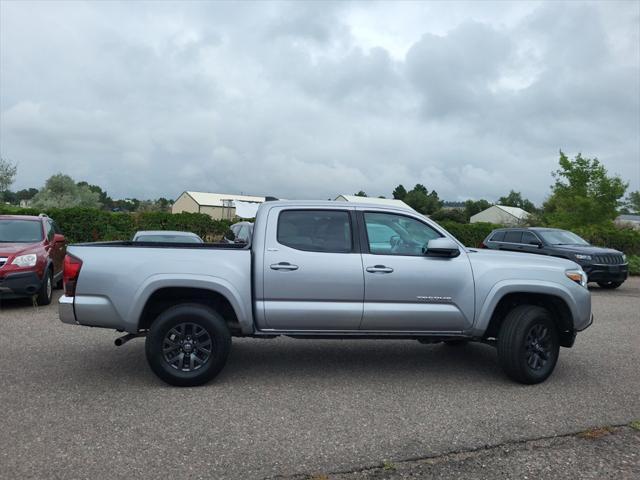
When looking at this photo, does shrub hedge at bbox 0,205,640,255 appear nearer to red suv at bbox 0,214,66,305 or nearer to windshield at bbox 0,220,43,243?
red suv at bbox 0,214,66,305

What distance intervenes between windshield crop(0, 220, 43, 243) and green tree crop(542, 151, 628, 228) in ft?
77.1

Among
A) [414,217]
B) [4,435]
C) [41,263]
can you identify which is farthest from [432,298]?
[41,263]

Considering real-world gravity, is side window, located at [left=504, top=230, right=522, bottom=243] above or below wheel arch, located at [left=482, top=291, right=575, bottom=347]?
above

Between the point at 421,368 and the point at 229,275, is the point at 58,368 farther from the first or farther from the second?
the point at 421,368

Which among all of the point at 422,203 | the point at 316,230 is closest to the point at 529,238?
the point at 316,230

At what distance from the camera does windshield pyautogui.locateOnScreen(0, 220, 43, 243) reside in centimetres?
1022

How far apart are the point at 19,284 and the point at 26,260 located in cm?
45

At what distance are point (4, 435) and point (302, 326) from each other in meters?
2.63

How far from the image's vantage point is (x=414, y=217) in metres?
5.87

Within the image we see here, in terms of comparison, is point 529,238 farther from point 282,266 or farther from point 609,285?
point 282,266

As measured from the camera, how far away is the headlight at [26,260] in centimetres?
922

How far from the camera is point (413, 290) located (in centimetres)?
553

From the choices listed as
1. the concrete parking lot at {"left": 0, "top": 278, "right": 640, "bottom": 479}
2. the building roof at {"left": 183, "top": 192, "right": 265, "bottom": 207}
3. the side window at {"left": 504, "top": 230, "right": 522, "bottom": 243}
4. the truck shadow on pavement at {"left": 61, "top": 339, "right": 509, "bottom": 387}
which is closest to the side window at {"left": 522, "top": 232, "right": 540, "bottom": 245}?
the side window at {"left": 504, "top": 230, "right": 522, "bottom": 243}

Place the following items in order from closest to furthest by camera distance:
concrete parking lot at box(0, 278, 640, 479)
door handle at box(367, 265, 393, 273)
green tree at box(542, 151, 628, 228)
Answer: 1. concrete parking lot at box(0, 278, 640, 479)
2. door handle at box(367, 265, 393, 273)
3. green tree at box(542, 151, 628, 228)
